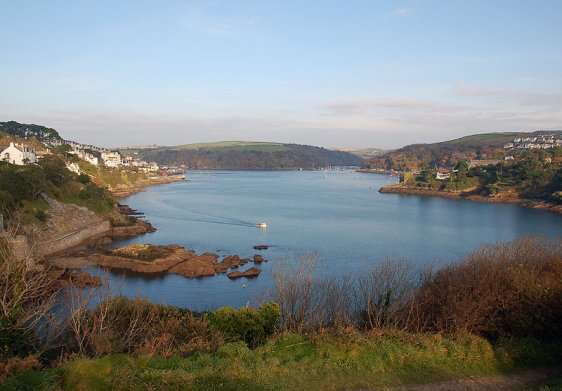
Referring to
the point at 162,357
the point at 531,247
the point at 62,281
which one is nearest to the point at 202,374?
the point at 162,357

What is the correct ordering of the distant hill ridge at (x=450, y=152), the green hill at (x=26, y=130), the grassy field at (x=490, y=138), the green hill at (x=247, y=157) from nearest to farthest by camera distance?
the green hill at (x=26, y=130), the distant hill ridge at (x=450, y=152), the grassy field at (x=490, y=138), the green hill at (x=247, y=157)

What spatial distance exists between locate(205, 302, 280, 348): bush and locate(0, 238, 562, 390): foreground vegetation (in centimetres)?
2

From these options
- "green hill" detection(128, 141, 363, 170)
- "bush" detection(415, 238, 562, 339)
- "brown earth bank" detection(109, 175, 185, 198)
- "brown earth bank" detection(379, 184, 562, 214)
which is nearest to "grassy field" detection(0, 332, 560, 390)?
"bush" detection(415, 238, 562, 339)

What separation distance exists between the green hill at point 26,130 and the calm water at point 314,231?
21033 mm

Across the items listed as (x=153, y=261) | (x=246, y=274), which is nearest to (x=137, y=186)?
(x=153, y=261)

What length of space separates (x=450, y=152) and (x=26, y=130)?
83.2 m

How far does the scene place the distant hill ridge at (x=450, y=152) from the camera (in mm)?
93581

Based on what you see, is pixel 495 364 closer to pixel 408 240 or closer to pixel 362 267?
pixel 362 267

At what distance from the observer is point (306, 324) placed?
8.92 metres

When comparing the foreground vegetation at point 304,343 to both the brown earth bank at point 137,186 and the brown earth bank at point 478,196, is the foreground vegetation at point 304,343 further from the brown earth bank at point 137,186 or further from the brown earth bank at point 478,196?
the brown earth bank at point 137,186

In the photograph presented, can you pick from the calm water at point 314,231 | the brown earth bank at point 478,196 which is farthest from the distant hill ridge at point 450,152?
the calm water at point 314,231

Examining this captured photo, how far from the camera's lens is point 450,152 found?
10712 cm

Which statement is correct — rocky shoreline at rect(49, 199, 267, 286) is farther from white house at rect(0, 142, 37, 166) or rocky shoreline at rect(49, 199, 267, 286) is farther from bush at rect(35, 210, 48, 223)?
white house at rect(0, 142, 37, 166)

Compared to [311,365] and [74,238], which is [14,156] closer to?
[74,238]
